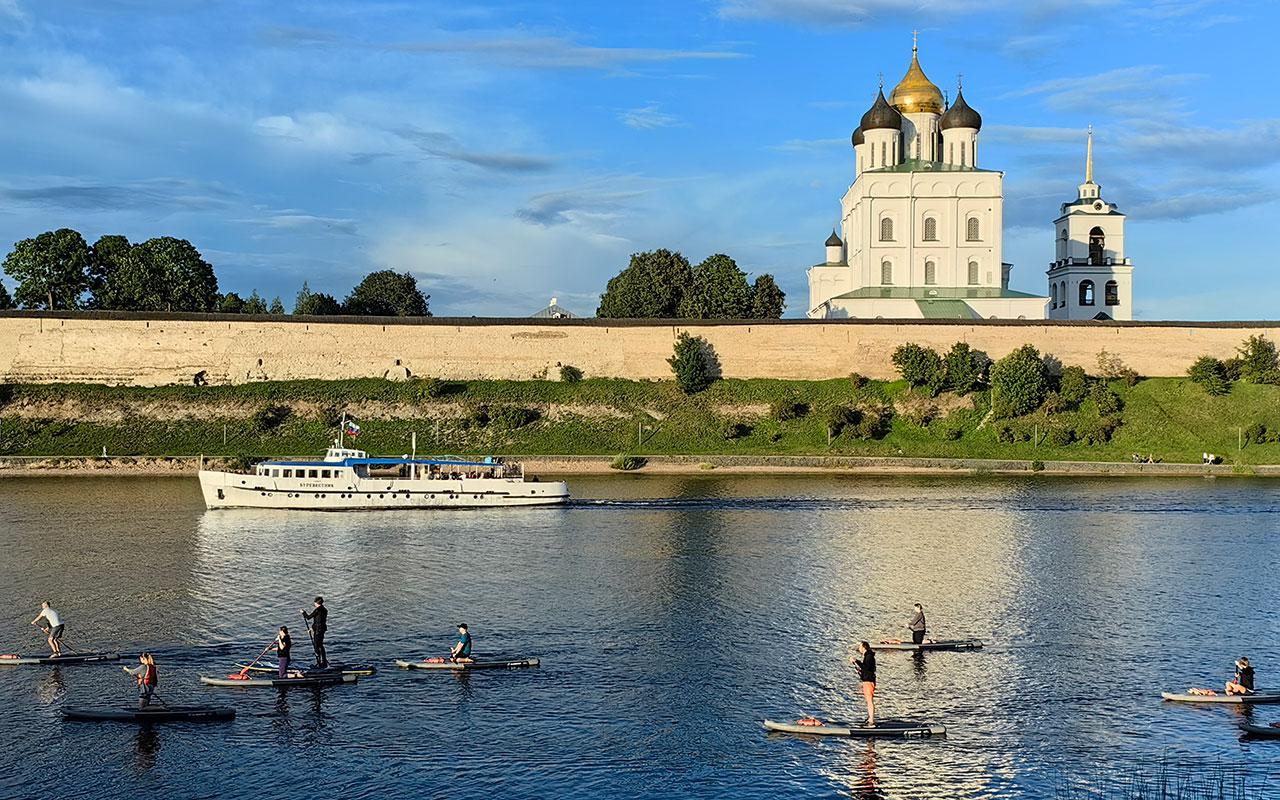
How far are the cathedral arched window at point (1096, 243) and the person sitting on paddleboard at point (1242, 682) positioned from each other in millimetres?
87309

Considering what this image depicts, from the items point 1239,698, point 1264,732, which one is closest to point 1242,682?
point 1239,698

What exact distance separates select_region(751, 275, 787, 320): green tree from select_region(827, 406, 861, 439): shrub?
34494 millimetres

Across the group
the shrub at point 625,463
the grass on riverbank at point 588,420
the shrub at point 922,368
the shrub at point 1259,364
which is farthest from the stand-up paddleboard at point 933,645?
the shrub at point 1259,364

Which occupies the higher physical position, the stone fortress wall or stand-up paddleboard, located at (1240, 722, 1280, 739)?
the stone fortress wall

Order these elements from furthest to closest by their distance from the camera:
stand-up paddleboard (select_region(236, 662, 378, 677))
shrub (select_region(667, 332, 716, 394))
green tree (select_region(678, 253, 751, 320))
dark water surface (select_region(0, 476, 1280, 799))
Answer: green tree (select_region(678, 253, 751, 320))
shrub (select_region(667, 332, 716, 394))
stand-up paddleboard (select_region(236, 662, 378, 677))
dark water surface (select_region(0, 476, 1280, 799))

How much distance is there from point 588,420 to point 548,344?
8470 millimetres

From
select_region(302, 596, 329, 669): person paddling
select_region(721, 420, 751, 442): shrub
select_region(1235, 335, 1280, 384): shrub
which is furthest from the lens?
select_region(1235, 335, 1280, 384): shrub

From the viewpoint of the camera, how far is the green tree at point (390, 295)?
121 meters

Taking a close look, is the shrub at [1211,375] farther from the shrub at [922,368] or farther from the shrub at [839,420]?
the shrub at [839,420]

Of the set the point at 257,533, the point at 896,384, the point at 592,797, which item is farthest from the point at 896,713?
the point at 896,384

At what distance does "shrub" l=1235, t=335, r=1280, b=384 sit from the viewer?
253 ft

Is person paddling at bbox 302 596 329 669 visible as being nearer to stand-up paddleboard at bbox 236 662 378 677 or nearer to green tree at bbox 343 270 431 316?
stand-up paddleboard at bbox 236 662 378 677

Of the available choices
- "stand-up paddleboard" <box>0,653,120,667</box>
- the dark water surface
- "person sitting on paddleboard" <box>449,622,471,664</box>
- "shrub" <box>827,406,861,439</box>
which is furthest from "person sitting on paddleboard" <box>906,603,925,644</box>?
"shrub" <box>827,406,861,439</box>

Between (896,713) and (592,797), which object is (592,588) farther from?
(592,797)
